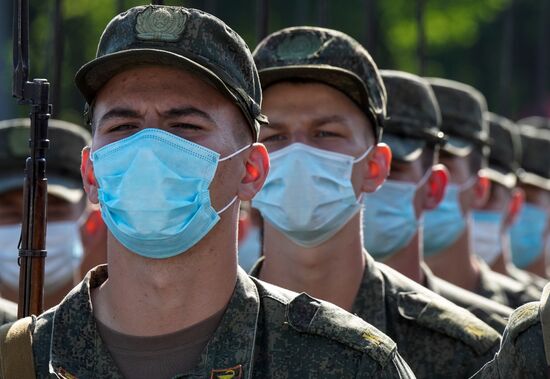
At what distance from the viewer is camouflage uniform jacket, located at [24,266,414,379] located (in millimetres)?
4562

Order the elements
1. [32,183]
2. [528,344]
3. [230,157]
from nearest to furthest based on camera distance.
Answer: [528,344], [230,157], [32,183]

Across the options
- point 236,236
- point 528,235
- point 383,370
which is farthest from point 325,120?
point 528,235

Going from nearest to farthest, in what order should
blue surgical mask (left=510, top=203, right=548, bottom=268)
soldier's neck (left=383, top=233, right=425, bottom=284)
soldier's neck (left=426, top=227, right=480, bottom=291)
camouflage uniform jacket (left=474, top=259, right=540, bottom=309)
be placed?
soldier's neck (left=383, top=233, right=425, bottom=284), camouflage uniform jacket (left=474, top=259, right=540, bottom=309), soldier's neck (left=426, top=227, right=480, bottom=291), blue surgical mask (left=510, top=203, right=548, bottom=268)

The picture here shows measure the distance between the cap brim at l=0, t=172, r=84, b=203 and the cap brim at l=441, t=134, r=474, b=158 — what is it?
202 cm

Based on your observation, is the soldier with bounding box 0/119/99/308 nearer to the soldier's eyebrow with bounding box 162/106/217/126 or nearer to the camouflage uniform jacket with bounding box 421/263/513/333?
the camouflage uniform jacket with bounding box 421/263/513/333

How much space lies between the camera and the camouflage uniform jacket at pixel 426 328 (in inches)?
230

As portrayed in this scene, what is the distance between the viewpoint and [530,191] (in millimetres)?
13461

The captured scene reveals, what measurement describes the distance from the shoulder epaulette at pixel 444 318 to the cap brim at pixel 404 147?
5.16ft

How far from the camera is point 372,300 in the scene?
6051 millimetres

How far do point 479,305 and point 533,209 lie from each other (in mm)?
7101

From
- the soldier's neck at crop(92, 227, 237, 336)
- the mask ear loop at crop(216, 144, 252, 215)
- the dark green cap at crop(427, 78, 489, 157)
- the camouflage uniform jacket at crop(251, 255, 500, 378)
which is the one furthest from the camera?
the dark green cap at crop(427, 78, 489, 157)

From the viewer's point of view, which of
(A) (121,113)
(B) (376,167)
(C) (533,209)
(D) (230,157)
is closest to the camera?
(A) (121,113)

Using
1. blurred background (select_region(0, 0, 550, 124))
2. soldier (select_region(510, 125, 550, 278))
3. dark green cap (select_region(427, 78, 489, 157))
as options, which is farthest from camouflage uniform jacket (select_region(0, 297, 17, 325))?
blurred background (select_region(0, 0, 550, 124))

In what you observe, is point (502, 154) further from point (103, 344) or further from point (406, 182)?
point (103, 344)
